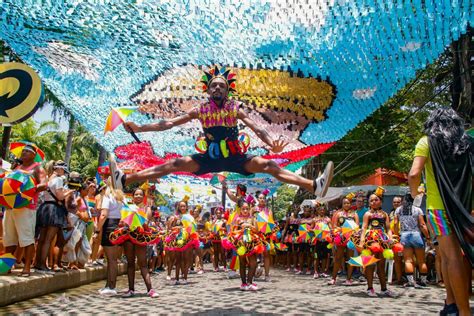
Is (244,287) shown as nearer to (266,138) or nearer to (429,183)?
(266,138)

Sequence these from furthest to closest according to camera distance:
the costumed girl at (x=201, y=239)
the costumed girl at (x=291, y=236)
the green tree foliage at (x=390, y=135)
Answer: the green tree foliage at (x=390, y=135)
the costumed girl at (x=291, y=236)
the costumed girl at (x=201, y=239)

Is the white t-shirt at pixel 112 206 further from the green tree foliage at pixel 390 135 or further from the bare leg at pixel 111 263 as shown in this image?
the green tree foliage at pixel 390 135

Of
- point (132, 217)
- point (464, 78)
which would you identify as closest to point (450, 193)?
point (132, 217)

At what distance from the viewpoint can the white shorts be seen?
6.88 m

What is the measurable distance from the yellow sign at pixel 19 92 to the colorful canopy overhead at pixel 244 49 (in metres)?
0.26

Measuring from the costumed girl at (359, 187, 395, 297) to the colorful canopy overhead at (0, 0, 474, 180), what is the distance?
1.78 m

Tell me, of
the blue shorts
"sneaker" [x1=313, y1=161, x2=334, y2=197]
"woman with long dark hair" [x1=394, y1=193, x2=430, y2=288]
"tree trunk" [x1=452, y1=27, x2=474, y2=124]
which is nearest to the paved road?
"woman with long dark hair" [x1=394, y1=193, x2=430, y2=288]

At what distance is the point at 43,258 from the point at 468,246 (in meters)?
6.16

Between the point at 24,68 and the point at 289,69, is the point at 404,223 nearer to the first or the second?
the point at 289,69

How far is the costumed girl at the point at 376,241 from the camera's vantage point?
8.18 meters

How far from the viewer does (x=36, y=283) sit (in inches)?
270

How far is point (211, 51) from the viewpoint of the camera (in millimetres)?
6410

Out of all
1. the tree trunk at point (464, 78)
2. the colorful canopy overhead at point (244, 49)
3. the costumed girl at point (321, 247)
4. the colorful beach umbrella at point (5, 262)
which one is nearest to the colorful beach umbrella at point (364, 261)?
the colorful canopy overhead at point (244, 49)

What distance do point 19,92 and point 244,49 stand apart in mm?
3600
